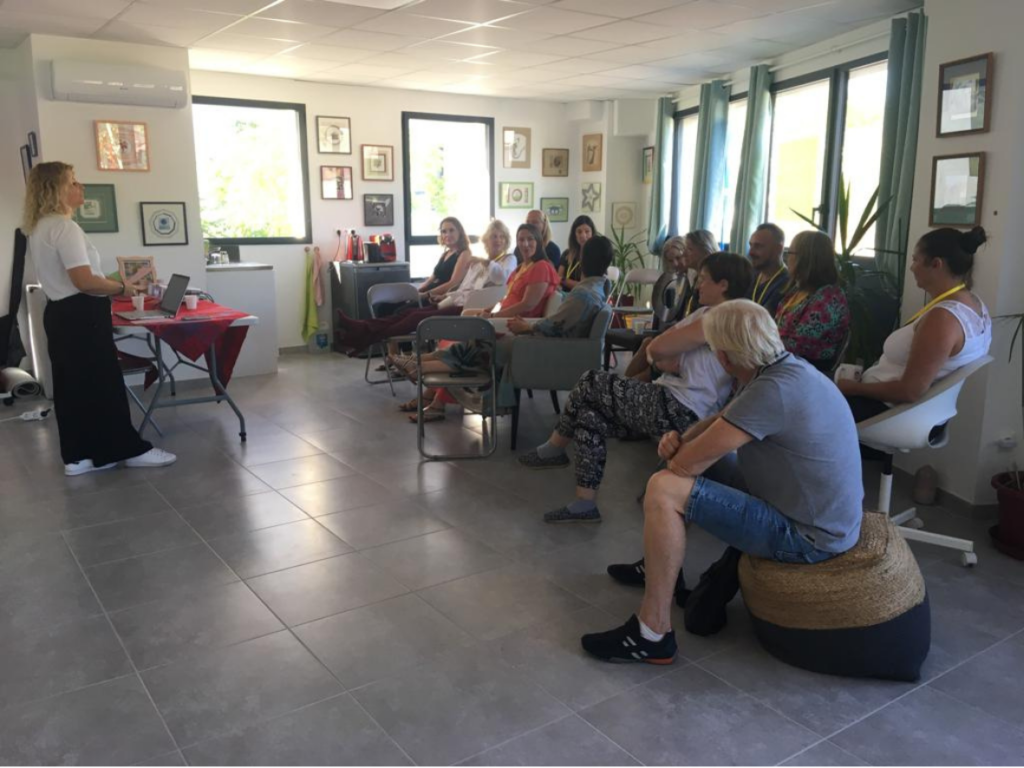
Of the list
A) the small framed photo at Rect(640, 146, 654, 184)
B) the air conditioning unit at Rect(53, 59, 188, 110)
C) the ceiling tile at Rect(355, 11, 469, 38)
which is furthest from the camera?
the small framed photo at Rect(640, 146, 654, 184)

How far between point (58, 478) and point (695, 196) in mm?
5683

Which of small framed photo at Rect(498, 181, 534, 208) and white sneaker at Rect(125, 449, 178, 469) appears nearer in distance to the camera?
white sneaker at Rect(125, 449, 178, 469)

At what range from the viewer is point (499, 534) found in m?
3.52

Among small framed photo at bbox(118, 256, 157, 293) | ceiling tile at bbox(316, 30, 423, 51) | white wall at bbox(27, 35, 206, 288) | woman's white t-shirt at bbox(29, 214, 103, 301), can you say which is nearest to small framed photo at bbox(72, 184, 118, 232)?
white wall at bbox(27, 35, 206, 288)

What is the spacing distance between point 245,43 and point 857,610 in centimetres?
552

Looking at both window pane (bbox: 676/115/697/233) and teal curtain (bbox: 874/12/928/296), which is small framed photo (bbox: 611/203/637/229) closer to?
window pane (bbox: 676/115/697/233)

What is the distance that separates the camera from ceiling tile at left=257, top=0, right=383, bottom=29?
4766mm

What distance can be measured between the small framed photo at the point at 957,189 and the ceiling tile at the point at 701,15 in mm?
1718

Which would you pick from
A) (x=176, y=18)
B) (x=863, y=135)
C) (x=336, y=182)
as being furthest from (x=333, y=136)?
(x=863, y=135)

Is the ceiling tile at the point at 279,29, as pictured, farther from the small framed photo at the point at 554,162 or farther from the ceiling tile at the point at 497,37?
the small framed photo at the point at 554,162

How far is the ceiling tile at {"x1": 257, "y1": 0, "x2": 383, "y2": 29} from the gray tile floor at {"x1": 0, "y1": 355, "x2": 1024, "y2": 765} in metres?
2.72

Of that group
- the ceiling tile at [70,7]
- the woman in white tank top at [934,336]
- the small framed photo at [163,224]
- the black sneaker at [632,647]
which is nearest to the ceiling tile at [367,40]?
the ceiling tile at [70,7]

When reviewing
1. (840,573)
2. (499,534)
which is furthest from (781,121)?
(840,573)

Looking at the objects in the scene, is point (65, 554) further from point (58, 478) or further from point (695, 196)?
point (695, 196)
